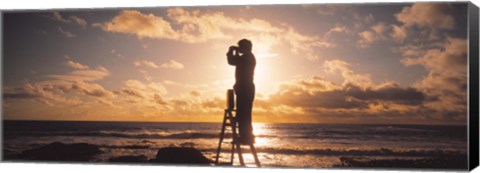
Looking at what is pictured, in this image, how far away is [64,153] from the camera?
13070mm

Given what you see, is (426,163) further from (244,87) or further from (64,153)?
(64,153)

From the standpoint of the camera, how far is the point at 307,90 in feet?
41.5

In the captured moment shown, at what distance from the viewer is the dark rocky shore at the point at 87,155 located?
12609 mm

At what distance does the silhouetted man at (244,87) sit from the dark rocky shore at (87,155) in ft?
2.41

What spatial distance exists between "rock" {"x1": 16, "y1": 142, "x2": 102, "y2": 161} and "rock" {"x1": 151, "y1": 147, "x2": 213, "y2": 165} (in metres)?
0.93

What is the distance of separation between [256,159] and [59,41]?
2967 mm

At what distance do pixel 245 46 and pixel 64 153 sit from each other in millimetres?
2665

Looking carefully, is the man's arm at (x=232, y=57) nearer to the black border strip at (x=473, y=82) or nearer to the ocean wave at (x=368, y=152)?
the ocean wave at (x=368, y=152)

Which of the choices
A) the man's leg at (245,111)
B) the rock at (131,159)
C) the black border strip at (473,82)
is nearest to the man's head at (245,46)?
the man's leg at (245,111)

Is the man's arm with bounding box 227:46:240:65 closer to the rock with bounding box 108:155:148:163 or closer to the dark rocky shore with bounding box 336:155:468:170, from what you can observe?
the rock with bounding box 108:155:148:163

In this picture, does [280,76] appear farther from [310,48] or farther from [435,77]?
[435,77]

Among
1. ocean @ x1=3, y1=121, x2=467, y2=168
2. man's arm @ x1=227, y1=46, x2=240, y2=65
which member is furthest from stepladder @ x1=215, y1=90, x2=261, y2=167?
man's arm @ x1=227, y1=46, x2=240, y2=65

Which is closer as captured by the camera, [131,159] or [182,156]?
[182,156]

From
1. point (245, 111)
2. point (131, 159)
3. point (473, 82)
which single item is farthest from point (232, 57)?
point (473, 82)
